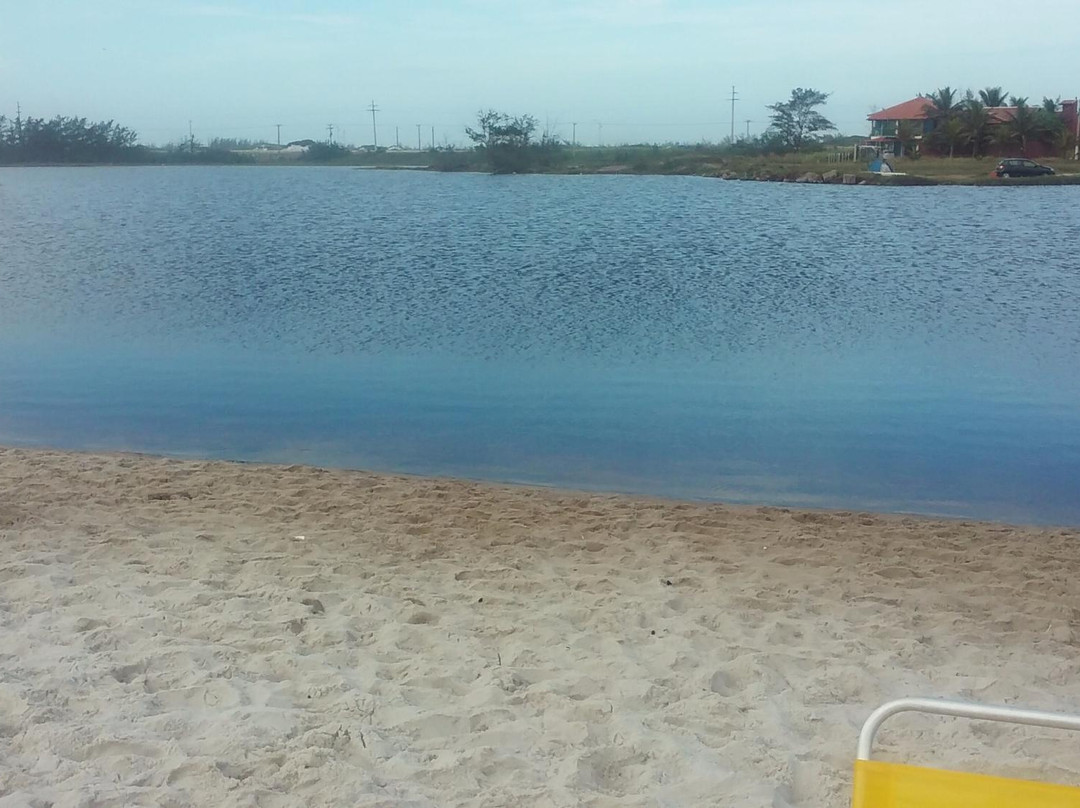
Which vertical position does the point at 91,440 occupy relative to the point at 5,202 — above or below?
below

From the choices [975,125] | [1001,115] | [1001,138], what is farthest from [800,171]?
[1001,115]

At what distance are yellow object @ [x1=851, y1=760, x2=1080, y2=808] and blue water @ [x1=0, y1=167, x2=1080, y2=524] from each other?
15.9ft

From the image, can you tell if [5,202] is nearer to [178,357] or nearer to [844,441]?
[178,357]

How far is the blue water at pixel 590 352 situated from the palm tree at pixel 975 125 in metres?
26.7

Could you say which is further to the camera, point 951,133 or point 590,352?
point 951,133

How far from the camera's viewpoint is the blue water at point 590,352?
810 centimetres

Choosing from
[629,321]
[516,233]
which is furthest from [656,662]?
[516,233]

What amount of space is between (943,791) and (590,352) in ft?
Result: 35.6

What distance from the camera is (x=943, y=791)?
6.98 feet

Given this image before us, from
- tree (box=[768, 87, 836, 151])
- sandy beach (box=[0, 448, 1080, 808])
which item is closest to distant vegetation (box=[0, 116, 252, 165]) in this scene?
tree (box=[768, 87, 836, 151])

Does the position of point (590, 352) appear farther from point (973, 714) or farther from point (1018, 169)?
point (1018, 169)

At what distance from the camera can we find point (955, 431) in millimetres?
9000

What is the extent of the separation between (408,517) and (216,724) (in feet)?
9.24

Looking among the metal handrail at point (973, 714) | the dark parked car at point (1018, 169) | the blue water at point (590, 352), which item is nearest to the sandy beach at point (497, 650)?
the metal handrail at point (973, 714)
